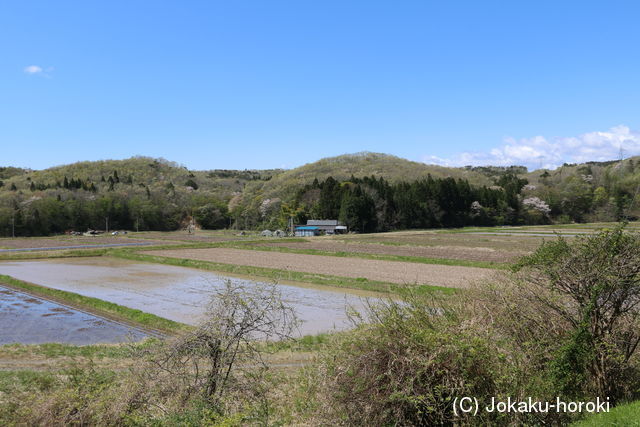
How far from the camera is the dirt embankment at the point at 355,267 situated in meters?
26.2

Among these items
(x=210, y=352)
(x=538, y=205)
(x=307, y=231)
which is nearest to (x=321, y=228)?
(x=307, y=231)

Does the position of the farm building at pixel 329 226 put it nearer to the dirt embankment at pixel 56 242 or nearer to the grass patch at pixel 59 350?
the dirt embankment at pixel 56 242

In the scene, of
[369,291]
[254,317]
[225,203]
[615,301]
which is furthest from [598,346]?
[225,203]

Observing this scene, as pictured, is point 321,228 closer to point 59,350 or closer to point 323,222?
point 323,222

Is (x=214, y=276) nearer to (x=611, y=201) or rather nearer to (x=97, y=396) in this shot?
(x=97, y=396)

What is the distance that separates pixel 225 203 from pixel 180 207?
1035 centimetres

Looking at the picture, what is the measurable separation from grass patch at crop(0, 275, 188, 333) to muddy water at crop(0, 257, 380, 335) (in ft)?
2.45

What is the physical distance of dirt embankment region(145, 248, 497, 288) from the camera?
26.2 meters

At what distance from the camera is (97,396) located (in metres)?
6.22

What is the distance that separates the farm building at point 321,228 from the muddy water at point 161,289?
35.8 meters

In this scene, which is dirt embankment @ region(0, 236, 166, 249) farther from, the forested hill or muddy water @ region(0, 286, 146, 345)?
muddy water @ region(0, 286, 146, 345)

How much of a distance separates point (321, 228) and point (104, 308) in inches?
2139

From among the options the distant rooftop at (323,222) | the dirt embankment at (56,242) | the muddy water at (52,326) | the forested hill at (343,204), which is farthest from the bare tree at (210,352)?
the forested hill at (343,204)

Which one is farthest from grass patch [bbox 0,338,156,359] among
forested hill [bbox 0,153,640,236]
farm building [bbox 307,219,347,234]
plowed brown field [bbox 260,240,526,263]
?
forested hill [bbox 0,153,640,236]
